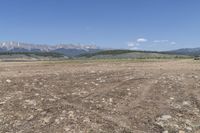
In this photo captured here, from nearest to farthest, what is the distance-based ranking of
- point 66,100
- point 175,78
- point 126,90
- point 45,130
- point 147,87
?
point 45,130 → point 66,100 → point 126,90 → point 147,87 → point 175,78

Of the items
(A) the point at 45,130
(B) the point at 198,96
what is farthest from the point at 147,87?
(A) the point at 45,130

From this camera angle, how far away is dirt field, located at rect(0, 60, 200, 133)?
675cm

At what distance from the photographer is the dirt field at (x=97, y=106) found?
266 inches

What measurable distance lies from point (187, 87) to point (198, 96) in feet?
4.49

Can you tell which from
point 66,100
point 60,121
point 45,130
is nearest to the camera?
point 45,130

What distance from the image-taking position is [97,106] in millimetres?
8141

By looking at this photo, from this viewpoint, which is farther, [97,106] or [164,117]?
[97,106]

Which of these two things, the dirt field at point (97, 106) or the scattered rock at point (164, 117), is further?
the scattered rock at point (164, 117)

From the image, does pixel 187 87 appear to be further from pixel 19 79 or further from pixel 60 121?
pixel 19 79

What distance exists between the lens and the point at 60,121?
694cm

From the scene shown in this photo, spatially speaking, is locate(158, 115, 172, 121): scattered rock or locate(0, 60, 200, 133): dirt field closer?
locate(0, 60, 200, 133): dirt field

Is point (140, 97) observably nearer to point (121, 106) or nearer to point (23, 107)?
point (121, 106)

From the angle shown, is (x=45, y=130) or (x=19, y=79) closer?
(x=45, y=130)

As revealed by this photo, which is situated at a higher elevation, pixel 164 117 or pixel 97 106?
pixel 97 106
